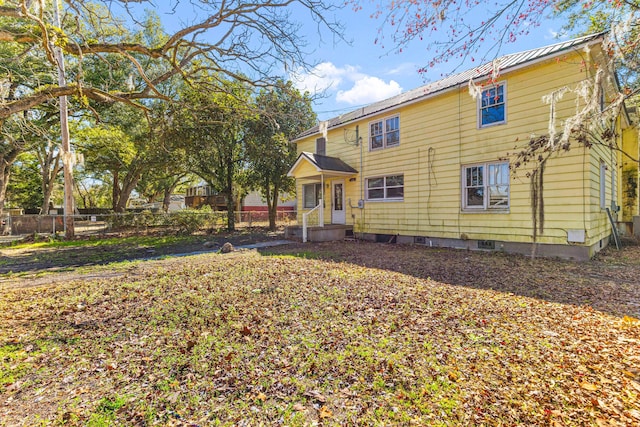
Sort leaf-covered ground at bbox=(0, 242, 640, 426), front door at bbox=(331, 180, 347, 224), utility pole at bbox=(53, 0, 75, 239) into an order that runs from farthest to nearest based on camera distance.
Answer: front door at bbox=(331, 180, 347, 224)
utility pole at bbox=(53, 0, 75, 239)
leaf-covered ground at bbox=(0, 242, 640, 426)

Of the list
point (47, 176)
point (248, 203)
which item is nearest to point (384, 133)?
point (47, 176)

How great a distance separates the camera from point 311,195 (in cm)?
1486

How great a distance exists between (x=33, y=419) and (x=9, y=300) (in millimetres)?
3906

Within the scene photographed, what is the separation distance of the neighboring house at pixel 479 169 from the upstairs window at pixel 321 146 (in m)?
0.45

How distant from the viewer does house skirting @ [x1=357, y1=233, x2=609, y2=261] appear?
7.63 m

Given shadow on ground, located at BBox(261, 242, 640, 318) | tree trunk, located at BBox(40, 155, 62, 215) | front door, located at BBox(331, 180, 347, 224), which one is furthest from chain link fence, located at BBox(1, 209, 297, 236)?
shadow on ground, located at BBox(261, 242, 640, 318)

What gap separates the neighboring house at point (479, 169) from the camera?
761 centimetres

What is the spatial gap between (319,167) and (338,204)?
8.51 ft

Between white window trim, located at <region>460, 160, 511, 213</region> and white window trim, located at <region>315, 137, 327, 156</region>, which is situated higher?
white window trim, located at <region>315, 137, 327, 156</region>

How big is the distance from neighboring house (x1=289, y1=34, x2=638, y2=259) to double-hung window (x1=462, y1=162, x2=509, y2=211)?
0.10 ft

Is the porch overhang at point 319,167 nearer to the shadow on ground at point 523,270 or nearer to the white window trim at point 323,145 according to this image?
the white window trim at point 323,145

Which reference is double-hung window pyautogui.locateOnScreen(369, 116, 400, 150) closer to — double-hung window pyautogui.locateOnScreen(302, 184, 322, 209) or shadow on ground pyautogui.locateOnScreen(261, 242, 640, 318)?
double-hung window pyautogui.locateOnScreen(302, 184, 322, 209)

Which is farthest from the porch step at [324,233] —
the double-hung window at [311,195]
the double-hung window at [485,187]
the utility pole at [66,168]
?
the utility pole at [66,168]

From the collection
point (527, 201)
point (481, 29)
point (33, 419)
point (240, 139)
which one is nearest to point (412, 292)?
point (481, 29)
